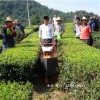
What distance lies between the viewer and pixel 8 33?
525 inches

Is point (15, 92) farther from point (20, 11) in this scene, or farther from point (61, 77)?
point (20, 11)

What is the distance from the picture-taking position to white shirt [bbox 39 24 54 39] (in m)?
12.7

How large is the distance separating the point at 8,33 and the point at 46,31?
147cm

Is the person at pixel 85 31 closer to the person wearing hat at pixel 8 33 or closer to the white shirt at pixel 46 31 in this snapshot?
the white shirt at pixel 46 31

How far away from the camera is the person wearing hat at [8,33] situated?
13.2m

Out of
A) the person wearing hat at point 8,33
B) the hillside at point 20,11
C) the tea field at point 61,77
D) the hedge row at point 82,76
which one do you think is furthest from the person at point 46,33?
the hillside at point 20,11

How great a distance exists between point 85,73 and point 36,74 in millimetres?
2433

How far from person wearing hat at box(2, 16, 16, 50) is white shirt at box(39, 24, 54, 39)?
3.63 ft

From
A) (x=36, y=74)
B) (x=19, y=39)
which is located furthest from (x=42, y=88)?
(x=19, y=39)

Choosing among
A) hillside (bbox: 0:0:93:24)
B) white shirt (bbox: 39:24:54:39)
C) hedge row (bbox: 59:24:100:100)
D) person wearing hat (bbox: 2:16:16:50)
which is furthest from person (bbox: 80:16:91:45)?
hillside (bbox: 0:0:93:24)

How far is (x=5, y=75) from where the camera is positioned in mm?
9906

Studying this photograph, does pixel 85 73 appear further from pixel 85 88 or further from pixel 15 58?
pixel 15 58

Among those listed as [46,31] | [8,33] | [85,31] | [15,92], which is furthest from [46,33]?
[15,92]

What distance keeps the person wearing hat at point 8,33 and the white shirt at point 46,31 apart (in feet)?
3.63
